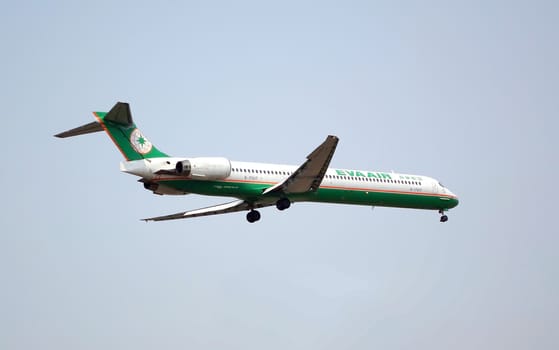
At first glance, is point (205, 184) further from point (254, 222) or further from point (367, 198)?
point (367, 198)

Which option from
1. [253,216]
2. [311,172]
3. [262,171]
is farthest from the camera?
[253,216]

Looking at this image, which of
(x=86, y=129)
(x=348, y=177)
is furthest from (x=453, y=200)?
(x=86, y=129)

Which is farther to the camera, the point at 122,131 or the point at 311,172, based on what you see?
the point at 311,172

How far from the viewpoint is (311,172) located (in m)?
39.9

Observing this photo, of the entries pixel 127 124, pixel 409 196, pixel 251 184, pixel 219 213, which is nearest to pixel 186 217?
pixel 219 213

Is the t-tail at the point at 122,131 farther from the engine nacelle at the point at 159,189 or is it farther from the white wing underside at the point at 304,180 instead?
the white wing underside at the point at 304,180

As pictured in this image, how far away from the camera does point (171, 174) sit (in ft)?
123

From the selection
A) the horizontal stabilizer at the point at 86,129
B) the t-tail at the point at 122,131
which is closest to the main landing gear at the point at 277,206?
the t-tail at the point at 122,131

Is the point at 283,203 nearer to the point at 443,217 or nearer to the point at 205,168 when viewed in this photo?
→ the point at 205,168

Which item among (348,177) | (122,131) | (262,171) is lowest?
(262,171)

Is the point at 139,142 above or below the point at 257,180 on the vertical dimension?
above

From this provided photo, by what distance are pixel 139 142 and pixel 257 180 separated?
5.89m

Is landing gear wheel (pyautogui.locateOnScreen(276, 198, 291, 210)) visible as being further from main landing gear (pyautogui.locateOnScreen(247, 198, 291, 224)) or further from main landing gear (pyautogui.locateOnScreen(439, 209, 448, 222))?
main landing gear (pyautogui.locateOnScreen(439, 209, 448, 222))

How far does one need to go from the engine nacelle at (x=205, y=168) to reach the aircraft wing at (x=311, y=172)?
2595 mm
